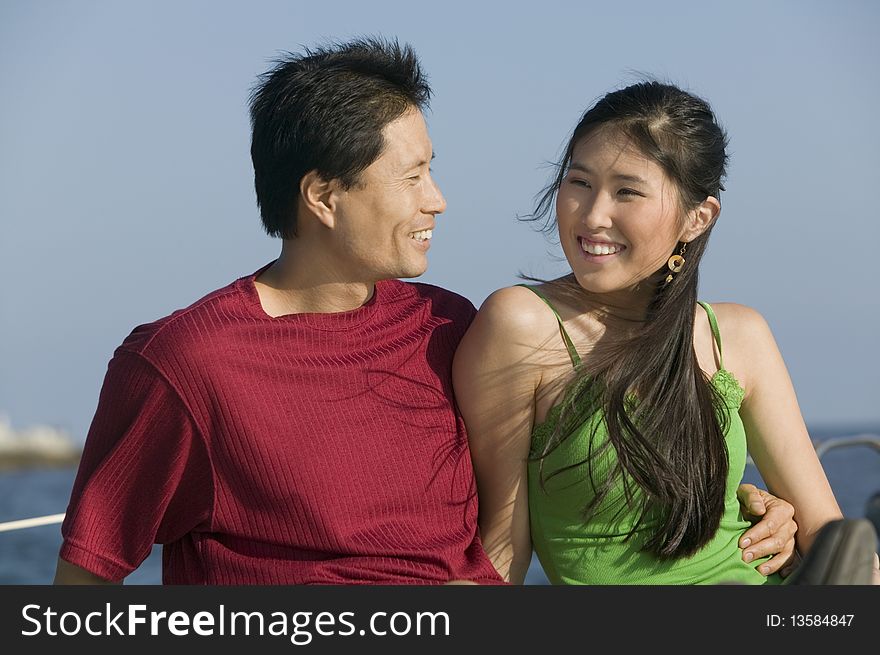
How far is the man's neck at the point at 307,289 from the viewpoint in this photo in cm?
267

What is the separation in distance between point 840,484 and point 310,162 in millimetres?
24885

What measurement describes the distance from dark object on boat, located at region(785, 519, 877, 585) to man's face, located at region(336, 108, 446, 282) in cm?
102

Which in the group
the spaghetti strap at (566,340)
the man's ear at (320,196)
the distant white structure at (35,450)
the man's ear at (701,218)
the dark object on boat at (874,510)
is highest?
the man's ear at (320,196)

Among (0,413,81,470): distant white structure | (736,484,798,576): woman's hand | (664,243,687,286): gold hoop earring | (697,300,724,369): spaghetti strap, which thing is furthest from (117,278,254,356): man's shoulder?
(0,413,81,470): distant white structure

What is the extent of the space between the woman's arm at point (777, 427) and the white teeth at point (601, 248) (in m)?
0.39

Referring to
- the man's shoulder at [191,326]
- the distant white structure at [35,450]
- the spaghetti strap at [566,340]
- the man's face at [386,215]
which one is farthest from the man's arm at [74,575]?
the distant white structure at [35,450]

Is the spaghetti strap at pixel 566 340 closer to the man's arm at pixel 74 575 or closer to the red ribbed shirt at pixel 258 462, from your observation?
the red ribbed shirt at pixel 258 462

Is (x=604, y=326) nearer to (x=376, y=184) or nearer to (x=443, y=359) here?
(x=443, y=359)

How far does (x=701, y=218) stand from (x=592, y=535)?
75cm

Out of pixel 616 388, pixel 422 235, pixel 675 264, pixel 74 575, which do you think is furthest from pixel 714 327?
pixel 74 575

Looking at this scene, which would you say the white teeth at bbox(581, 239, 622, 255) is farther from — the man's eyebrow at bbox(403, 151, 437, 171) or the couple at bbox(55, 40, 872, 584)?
the man's eyebrow at bbox(403, 151, 437, 171)

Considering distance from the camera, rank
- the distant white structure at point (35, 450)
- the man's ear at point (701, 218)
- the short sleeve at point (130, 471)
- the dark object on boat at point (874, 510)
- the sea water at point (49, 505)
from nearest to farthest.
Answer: the short sleeve at point (130, 471), the man's ear at point (701, 218), the dark object on boat at point (874, 510), the sea water at point (49, 505), the distant white structure at point (35, 450)

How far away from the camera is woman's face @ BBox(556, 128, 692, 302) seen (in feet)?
8.73

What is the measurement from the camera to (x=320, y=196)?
2680 mm
